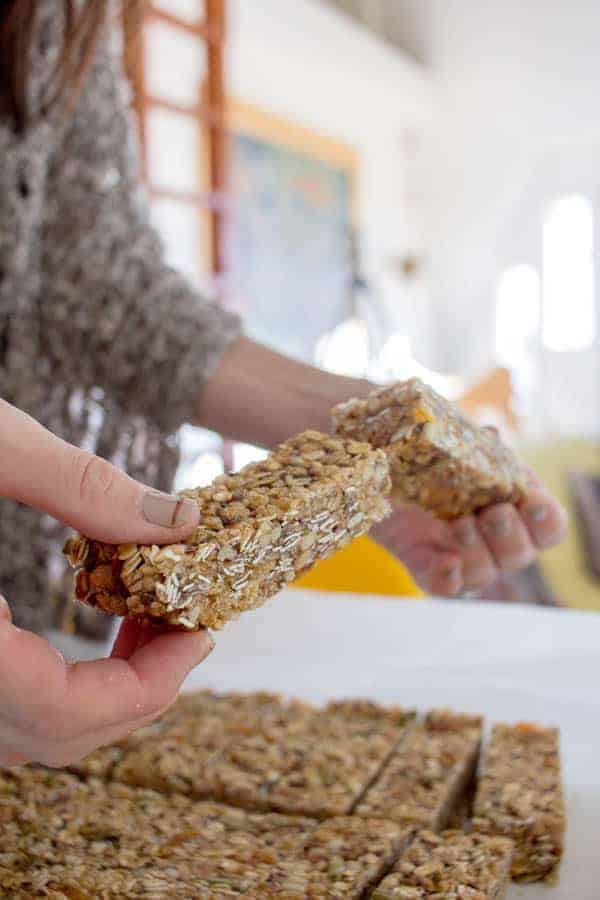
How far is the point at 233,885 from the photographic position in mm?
678

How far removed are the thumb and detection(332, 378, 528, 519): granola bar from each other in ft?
0.78

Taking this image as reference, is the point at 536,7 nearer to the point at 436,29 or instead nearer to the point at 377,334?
the point at 436,29

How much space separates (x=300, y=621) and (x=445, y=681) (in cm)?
26

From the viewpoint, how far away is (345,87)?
5949 millimetres

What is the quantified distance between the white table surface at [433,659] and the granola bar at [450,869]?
0.60ft

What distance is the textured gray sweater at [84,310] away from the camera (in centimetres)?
116

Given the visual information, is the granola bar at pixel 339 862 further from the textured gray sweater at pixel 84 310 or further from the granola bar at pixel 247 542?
the textured gray sweater at pixel 84 310

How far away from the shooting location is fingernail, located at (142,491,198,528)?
586 millimetres

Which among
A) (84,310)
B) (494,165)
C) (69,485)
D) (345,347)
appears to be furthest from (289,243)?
(69,485)

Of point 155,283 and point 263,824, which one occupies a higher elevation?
point 155,283

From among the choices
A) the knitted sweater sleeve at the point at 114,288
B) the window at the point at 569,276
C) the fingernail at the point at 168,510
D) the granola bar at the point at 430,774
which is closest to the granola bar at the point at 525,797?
the granola bar at the point at 430,774

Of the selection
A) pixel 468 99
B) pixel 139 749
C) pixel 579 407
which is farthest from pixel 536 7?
pixel 139 749

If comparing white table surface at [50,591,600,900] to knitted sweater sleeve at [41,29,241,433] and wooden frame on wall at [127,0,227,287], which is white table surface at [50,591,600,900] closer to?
knitted sweater sleeve at [41,29,241,433]

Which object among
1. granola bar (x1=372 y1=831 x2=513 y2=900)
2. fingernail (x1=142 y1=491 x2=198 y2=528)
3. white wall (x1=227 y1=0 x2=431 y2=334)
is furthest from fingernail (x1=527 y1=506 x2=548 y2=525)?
white wall (x1=227 y1=0 x2=431 y2=334)
